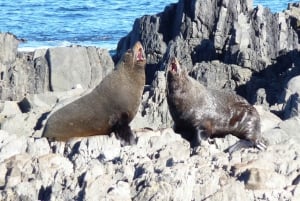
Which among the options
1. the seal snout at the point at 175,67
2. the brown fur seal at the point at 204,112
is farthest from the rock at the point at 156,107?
the seal snout at the point at 175,67

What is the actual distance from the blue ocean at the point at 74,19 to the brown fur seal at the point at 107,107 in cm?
2024

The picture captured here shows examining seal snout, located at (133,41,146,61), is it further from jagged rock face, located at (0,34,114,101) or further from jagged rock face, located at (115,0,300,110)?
jagged rock face, located at (0,34,114,101)

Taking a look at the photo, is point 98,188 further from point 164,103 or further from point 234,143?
point 164,103

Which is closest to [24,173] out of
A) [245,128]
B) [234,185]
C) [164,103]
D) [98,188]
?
[98,188]

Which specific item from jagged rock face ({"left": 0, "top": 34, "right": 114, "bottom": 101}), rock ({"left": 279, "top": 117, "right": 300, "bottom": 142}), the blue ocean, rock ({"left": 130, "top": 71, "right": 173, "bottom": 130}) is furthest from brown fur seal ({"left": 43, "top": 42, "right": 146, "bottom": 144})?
the blue ocean

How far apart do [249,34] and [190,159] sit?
42.2 feet

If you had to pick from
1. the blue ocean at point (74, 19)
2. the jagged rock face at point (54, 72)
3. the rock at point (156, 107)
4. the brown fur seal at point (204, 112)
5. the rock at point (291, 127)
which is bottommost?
the blue ocean at point (74, 19)

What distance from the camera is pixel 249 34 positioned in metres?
19.7

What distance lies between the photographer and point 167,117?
46.6 ft

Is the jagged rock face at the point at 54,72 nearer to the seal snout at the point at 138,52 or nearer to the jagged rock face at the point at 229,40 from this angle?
the jagged rock face at the point at 229,40

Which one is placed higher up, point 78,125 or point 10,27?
point 78,125

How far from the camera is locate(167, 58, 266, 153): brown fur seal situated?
29.5 ft

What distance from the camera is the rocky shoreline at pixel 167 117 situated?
655 centimetres

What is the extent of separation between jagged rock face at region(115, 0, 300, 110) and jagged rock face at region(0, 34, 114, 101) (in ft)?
4.38
